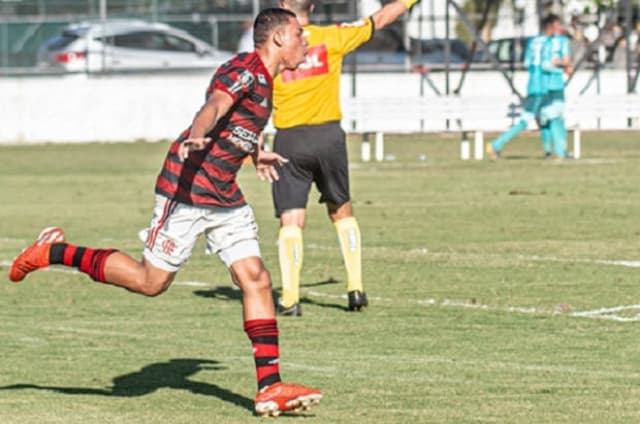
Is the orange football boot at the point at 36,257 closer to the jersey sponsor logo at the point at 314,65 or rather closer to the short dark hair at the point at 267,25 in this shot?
the short dark hair at the point at 267,25

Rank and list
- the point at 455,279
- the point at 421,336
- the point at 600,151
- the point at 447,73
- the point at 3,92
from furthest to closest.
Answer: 1. the point at 3,92
2. the point at 447,73
3. the point at 600,151
4. the point at 455,279
5. the point at 421,336

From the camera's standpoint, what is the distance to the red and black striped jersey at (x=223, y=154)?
829 cm

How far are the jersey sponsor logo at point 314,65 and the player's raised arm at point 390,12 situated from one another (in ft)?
1.54

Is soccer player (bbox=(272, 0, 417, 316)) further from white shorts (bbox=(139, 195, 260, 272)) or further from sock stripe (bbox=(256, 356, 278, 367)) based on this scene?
sock stripe (bbox=(256, 356, 278, 367))

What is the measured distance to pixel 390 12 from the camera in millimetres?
11773

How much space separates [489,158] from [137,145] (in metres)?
9.01

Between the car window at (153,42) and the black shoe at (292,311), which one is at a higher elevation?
the car window at (153,42)

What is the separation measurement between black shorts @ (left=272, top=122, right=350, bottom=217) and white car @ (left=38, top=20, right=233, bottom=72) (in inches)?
1014

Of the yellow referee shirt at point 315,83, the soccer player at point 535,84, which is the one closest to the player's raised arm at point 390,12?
the yellow referee shirt at point 315,83

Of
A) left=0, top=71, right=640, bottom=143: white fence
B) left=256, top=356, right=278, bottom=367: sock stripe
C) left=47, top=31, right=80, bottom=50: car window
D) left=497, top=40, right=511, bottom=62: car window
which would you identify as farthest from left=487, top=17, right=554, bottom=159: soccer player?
left=256, top=356, right=278, bottom=367: sock stripe

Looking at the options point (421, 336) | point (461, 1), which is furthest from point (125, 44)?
point (421, 336)

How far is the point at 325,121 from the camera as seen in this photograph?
12.4 metres

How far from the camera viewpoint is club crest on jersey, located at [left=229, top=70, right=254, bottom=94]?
812 centimetres

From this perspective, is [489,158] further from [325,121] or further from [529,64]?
[325,121]
